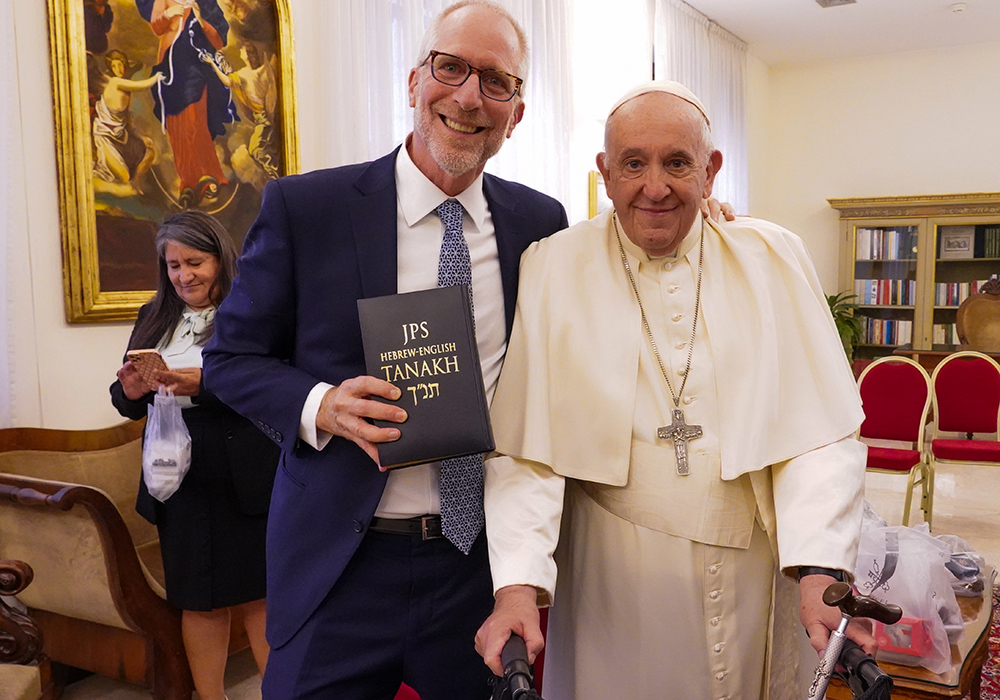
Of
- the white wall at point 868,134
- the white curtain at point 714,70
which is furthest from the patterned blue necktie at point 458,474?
the white wall at point 868,134

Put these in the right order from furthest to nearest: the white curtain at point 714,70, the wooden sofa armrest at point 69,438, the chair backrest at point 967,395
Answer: the white curtain at point 714,70
the chair backrest at point 967,395
the wooden sofa armrest at point 69,438

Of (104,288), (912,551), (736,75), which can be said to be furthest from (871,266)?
(104,288)

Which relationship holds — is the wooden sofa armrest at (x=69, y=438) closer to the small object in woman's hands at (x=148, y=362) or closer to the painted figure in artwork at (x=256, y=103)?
the small object in woman's hands at (x=148, y=362)

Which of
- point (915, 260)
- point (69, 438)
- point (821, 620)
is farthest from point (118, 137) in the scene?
point (915, 260)

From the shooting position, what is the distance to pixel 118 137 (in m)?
3.62

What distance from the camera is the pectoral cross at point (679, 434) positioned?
1712 millimetres

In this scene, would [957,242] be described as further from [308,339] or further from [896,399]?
[308,339]

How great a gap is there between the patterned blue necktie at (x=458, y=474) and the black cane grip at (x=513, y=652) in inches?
12.1

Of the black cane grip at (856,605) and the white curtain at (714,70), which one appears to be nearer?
the black cane grip at (856,605)

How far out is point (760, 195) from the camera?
1074 cm

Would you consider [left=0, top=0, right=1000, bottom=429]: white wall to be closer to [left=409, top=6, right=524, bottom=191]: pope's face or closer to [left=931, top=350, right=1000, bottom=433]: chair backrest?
[left=931, top=350, right=1000, bottom=433]: chair backrest

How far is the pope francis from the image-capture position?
167 centimetres

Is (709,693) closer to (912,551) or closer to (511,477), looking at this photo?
(511,477)

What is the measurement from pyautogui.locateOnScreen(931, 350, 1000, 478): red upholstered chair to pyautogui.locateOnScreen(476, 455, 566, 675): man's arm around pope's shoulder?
478 centimetres
